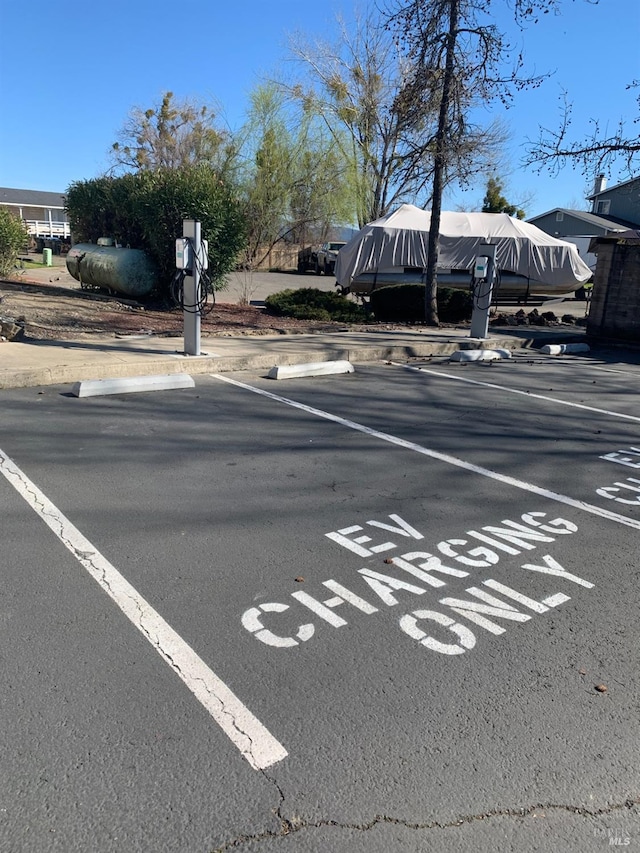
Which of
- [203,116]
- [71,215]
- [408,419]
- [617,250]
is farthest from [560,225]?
[408,419]

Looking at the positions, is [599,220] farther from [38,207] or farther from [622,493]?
[38,207]

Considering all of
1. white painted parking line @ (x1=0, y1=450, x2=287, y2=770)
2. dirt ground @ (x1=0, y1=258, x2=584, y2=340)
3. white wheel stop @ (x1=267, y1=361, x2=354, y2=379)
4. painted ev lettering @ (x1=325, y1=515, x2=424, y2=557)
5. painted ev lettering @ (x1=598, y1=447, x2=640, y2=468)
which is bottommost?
white painted parking line @ (x1=0, y1=450, x2=287, y2=770)

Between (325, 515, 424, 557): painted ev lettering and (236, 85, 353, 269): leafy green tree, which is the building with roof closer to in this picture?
(236, 85, 353, 269): leafy green tree

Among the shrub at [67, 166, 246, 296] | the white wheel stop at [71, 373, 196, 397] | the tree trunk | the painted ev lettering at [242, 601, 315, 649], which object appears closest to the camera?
the painted ev lettering at [242, 601, 315, 649]

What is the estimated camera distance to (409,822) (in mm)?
2156

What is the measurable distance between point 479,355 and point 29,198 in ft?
242

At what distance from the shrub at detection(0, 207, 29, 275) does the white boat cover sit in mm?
10095

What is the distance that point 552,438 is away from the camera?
6.93 m

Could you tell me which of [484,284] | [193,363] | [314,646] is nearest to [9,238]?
[193,363]

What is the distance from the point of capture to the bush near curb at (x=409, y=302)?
55.1 feet

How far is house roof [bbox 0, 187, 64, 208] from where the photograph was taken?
70562mm

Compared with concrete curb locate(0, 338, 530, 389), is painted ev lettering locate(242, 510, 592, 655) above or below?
below

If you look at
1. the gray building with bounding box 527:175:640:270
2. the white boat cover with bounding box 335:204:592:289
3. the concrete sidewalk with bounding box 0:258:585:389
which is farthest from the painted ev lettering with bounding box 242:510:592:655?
the gray building with bounding box 527:175:640:270

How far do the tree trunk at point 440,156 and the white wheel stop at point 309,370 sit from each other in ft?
20.5
